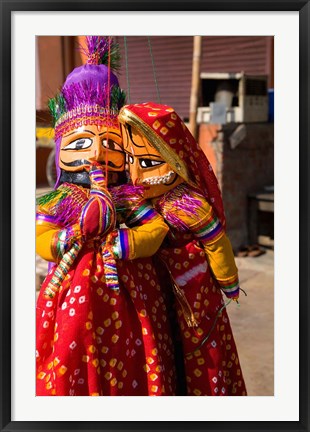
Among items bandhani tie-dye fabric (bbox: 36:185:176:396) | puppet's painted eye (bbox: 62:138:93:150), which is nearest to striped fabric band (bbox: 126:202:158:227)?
bandhani tie-dye fabric (bbox: 36:185:176:396)

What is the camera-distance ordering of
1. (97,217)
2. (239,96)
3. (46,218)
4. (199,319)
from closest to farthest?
(97,217) → (46,218) → (199,319) → (239,96)

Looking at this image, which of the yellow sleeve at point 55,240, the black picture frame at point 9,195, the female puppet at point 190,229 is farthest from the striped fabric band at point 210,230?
the yellow sleeve at point 55,240

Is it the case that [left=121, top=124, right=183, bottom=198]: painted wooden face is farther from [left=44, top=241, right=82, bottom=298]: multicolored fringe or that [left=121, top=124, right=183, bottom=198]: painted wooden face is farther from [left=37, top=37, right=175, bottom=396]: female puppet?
[left=44, top=241, right=82, bottom=298]: multicolored fringe

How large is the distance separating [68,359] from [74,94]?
2.27 ft

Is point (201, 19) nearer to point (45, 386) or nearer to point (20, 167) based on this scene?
point (20, 167)

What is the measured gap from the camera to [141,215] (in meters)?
1.36

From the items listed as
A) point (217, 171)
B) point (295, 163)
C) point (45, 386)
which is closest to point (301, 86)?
point (295, 163)

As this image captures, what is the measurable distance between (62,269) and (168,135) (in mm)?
434

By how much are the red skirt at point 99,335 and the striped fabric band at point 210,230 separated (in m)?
0.17

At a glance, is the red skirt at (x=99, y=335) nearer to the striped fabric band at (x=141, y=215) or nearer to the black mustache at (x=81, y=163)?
the striped fabric band at (x=141, y=215)

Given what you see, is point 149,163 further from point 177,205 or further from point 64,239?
point 64,239

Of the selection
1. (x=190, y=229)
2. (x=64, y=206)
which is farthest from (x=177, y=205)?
(x=64, y=206)

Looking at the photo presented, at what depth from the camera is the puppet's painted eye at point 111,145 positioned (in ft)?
4.54

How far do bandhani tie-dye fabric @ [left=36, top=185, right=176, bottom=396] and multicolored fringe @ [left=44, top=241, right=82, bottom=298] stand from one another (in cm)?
2
